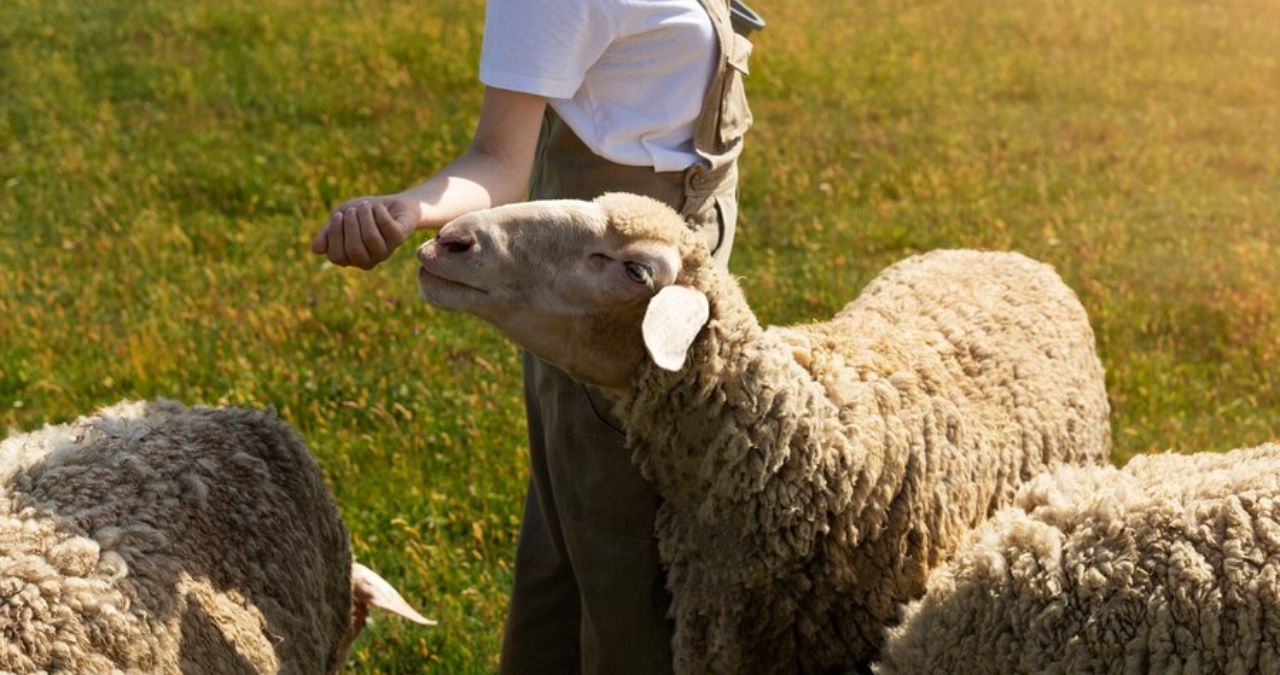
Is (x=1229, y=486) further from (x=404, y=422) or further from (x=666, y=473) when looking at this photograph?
(x=404, y=422)

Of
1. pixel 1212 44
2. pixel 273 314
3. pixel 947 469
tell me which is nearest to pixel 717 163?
pixel 947 469

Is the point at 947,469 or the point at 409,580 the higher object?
the point at 947,469

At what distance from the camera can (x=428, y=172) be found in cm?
984

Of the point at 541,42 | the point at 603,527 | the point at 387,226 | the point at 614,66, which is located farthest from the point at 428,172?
the point at 387,226

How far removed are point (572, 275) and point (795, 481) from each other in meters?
0.75

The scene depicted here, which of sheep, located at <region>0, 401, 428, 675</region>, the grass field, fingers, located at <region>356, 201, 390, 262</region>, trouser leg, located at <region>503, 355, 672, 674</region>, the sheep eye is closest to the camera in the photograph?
sheep, located at <region>0, 401, 428, 675</region>

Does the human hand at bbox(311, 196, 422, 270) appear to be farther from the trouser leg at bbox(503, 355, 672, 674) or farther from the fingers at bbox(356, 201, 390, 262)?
the trouser leg at bbox(503, 355, 672, 674)

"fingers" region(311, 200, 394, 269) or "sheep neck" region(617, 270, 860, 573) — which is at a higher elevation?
"fingers" region(311, 200, 394, 269)

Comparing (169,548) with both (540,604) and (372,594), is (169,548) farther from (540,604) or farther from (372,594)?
(540,604)

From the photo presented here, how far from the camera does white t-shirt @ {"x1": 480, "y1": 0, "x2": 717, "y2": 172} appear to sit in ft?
10.6

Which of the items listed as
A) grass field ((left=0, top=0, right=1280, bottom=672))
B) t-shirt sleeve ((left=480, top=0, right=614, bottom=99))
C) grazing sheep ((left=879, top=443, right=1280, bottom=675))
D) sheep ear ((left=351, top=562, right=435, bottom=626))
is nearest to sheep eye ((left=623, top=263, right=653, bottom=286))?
t-shirt sleeve ((left=480, top=0, right=614, bottom=99))

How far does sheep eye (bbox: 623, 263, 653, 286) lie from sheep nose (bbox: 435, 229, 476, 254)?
36 cm

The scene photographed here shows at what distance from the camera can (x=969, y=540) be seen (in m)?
3.69

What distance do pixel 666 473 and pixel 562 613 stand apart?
840mm
